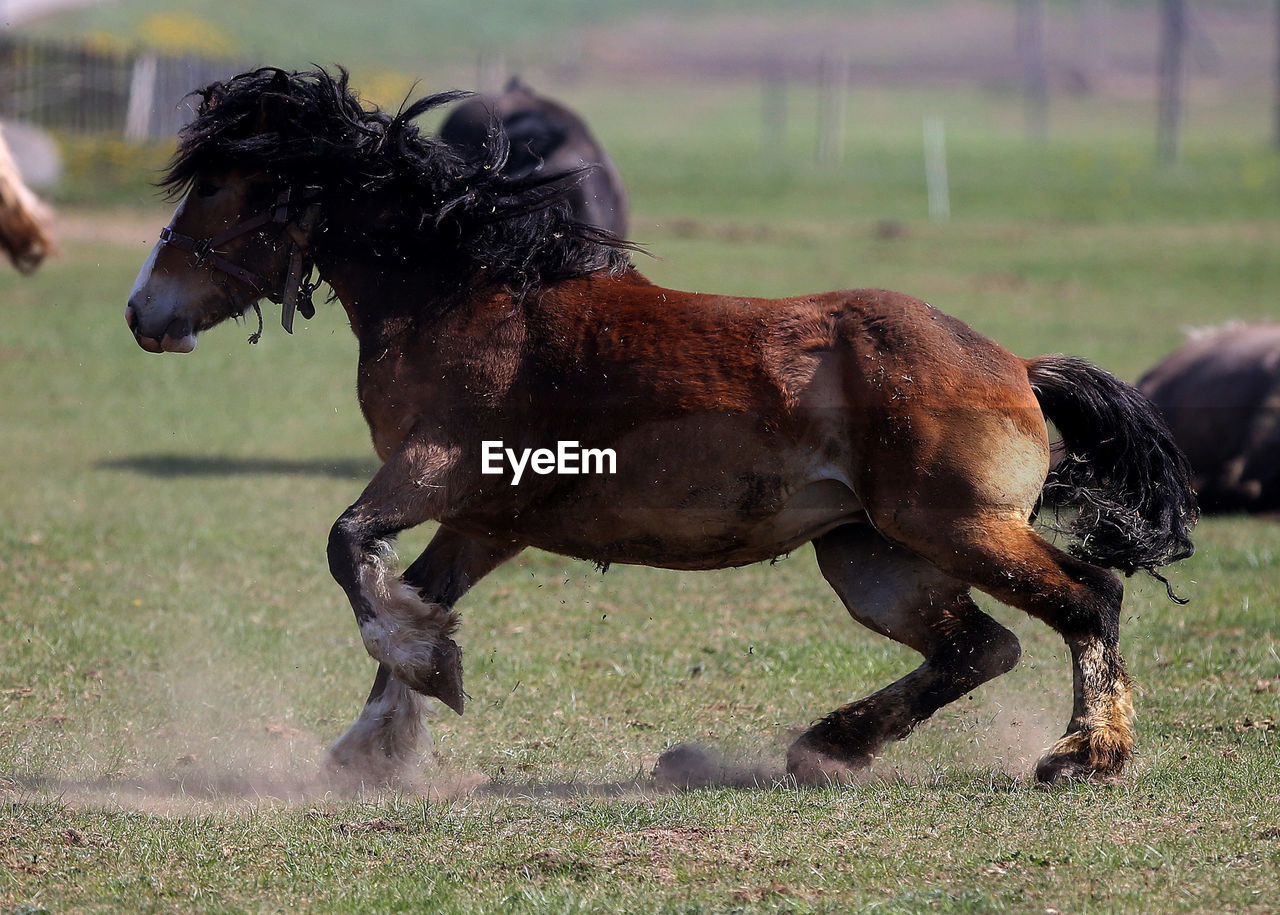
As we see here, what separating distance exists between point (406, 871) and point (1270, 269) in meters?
18.8

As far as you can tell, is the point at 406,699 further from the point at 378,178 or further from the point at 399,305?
the point at 378,178

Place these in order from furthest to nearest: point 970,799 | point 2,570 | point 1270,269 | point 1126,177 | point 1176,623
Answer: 1. point 1126,177
2. point 1270,269
3. point 2,570
4. point 1176,623
5. point 970,799

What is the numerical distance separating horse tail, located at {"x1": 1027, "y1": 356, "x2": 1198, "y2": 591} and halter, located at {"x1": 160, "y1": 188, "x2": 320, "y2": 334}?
2.58 metres

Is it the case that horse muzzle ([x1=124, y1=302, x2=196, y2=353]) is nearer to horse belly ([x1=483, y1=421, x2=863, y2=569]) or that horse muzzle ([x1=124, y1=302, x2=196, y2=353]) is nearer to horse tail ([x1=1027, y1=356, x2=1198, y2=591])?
horse belly ([x1=483, y1=421, x2=863, y2=569])

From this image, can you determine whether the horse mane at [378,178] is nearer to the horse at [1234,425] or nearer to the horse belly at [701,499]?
the horse belly at [701,499]

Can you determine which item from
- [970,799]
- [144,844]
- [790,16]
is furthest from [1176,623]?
[790,16]

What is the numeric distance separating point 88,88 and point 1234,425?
2259 centimetres

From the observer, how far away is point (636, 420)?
16.5 ft

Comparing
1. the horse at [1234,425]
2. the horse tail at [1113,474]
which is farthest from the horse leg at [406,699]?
the horse at [1234,425]

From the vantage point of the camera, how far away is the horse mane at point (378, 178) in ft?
17.2

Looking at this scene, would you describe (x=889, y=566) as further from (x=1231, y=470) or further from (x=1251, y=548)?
(x=1231, y=470)

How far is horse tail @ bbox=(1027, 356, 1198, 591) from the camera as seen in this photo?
5.26 metres

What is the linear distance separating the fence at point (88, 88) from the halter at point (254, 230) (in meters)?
22.7

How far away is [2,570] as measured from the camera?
7.94m
